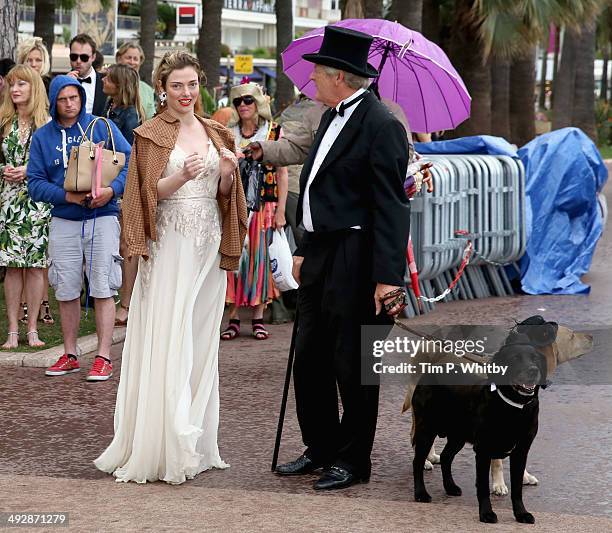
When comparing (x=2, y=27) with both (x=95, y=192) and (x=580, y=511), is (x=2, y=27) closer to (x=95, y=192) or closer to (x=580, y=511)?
(x=95, y=192)

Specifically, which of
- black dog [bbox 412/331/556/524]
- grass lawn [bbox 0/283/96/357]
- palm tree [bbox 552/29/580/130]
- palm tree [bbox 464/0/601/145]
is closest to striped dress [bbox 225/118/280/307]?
grass lawn [bbox 0/283/96/357]

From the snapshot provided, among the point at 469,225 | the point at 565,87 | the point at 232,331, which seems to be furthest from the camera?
the point at 565,87

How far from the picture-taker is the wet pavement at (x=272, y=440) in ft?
18.5

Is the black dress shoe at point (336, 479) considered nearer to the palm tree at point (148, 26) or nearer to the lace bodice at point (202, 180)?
the lace bodice at point (202, 180)

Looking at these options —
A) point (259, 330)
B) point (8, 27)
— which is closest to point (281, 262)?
point (259, 330)

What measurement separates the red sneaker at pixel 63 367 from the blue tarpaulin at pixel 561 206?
5.49 metres

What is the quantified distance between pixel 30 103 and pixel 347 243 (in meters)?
3.92

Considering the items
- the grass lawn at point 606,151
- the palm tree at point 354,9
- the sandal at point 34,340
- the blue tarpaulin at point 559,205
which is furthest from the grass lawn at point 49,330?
the grass lawn at point 606,151

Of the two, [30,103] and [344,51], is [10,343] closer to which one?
[30,103]

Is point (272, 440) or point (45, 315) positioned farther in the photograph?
point (45, 315)

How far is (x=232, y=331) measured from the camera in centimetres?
991

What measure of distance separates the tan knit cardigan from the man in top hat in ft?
1.44

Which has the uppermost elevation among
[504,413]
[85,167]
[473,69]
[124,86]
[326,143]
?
[473,69]

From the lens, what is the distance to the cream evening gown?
5.86 meters
